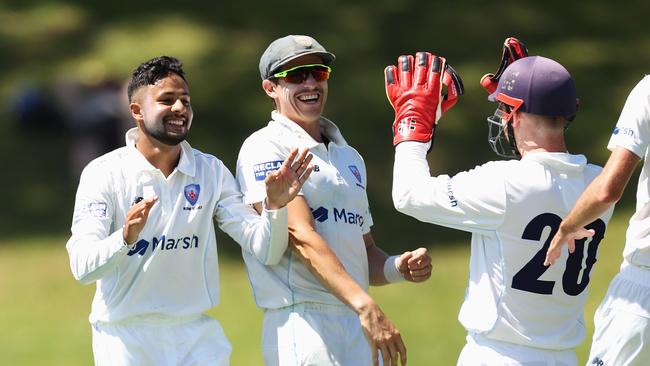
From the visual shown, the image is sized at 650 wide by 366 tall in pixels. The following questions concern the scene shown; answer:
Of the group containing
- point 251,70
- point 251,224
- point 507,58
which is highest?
point 507,58

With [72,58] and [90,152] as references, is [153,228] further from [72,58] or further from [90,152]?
[72,58]

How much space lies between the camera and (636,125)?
642 cm

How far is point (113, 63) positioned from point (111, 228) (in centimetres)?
1369

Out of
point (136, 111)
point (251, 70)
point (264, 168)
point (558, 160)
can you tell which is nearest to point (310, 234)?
point (264, 168)

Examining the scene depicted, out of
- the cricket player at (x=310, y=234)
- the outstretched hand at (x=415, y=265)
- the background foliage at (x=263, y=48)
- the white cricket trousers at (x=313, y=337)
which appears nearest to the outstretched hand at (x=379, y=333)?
the cricket player at (x=310, y=234)

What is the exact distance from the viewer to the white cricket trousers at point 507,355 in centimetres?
657

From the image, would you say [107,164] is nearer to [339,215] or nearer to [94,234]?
[94,234]

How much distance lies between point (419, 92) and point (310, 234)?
A: 0.87m

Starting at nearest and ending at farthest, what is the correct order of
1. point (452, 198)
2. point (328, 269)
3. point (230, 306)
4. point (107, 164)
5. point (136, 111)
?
point (452, 198) → point (328, 269) → point (107, 164) → point (136, 111) → point (230, 306)

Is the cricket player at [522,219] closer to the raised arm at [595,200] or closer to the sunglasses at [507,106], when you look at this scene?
the sunglasses at [507,106]

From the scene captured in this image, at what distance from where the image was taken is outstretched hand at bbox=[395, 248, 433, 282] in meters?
7.23

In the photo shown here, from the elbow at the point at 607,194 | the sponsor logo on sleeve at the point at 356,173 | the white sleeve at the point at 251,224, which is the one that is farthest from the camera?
the sponsor logo on sleeve at the point at 356,173

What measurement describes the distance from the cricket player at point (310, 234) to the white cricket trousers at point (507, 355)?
21.5 inches

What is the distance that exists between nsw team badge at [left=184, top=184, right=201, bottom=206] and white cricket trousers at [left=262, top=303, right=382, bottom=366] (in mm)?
676
